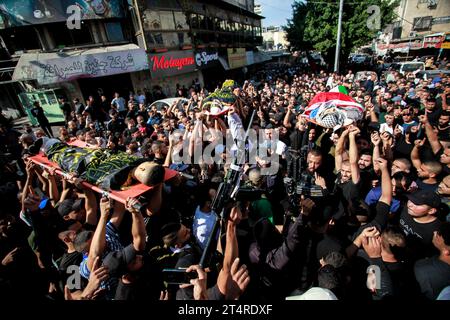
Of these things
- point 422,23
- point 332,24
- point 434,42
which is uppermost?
point 332,24

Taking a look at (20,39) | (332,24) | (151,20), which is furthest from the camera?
(332,24)

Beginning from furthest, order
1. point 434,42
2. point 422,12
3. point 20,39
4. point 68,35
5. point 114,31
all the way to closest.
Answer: point 422,12, point 434,42, point 114,31, point 68,35, point 20,39

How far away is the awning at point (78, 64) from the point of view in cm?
1141

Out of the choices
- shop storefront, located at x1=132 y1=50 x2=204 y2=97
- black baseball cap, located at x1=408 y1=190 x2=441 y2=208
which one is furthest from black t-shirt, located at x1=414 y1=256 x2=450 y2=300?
shop storefront, located at x1=132 y1=50 x2=204 y2=97

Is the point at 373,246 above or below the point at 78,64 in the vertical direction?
below

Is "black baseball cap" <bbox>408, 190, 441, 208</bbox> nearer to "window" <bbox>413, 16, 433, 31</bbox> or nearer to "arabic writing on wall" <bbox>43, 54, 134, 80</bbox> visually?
A: "arabic writing on wall" <bbox>43, 54, 134, 80</bbox>

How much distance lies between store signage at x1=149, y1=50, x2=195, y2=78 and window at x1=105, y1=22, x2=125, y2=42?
2.06m

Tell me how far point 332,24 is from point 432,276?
24.2 m

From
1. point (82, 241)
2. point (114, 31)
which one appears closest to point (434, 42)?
point (114, 31)

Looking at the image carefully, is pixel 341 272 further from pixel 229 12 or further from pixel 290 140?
pixel 229 12

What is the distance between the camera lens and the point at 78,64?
12055 millimetres

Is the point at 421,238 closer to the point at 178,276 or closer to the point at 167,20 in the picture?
the point at 178,276

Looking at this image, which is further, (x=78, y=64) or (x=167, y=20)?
(x=167, y=20)
